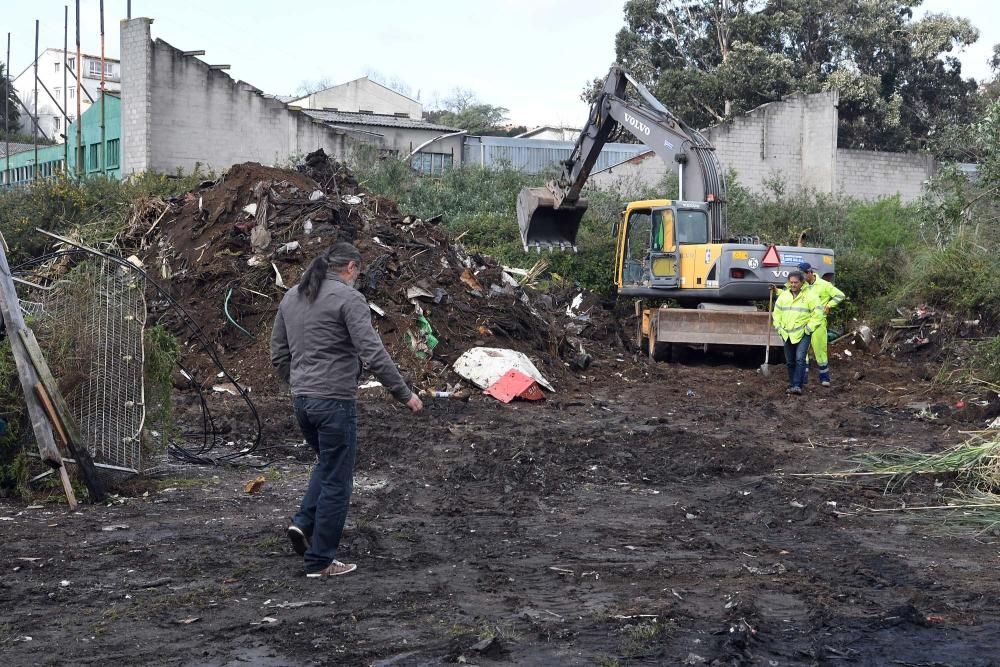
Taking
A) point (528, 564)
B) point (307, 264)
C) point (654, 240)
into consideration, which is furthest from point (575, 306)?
point (528, 564)

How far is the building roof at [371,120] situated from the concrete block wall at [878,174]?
13.5 metres

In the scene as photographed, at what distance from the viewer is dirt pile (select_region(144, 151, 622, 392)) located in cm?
1468

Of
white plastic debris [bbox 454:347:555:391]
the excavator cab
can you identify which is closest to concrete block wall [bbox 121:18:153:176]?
the excavator cab

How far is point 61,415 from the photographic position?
23.5 ft

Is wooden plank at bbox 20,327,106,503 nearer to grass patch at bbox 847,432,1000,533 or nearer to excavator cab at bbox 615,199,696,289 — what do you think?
grass patch at bbox 847,432,1000,533

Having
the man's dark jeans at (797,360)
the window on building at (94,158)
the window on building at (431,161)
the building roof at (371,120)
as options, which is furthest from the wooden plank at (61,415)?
the building roof at (371,120)

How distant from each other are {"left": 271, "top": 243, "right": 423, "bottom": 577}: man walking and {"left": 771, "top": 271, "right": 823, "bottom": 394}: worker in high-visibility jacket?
30.9 ft

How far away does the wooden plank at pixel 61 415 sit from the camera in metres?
7.11

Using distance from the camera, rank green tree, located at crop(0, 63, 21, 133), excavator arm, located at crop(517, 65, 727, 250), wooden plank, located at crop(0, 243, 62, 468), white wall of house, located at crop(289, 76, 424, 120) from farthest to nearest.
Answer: green tree, located at crop(0, 63, 21, 133) < white wall of house, located at crop(289, 76, 424, 120) < excavator arm, located at crop(517, 65, 727, 250) < wooden plank, located at crop(0, 243, 62, 468)

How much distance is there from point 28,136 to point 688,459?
5604 cm

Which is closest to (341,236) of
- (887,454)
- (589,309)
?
(589,309)

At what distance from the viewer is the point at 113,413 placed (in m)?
7.79

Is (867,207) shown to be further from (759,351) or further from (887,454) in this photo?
(887,454)

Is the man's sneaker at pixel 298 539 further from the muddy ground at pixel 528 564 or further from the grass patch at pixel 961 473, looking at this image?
the grass patch at pixel 961 473
